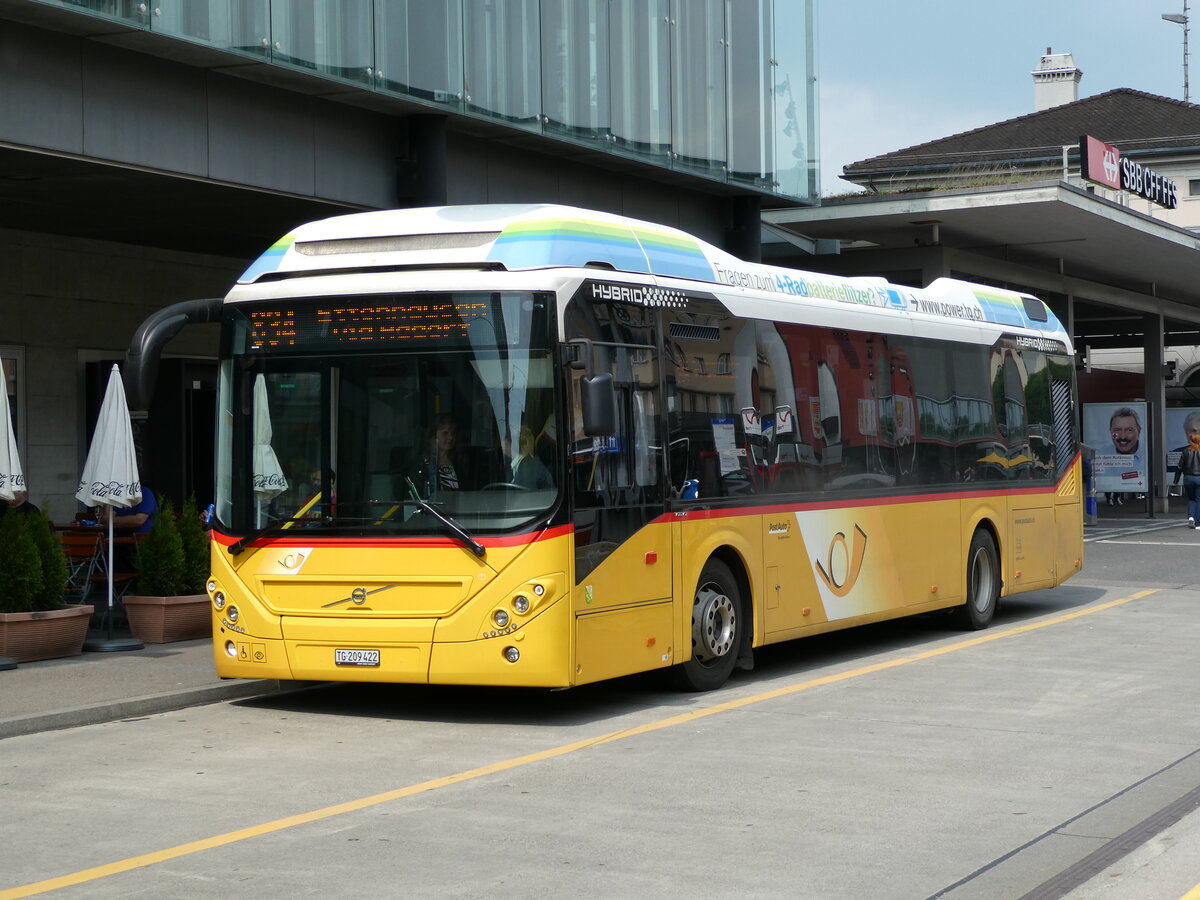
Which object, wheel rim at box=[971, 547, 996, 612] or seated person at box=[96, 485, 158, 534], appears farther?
wheel rim at box=[971, 547, 996, 612]

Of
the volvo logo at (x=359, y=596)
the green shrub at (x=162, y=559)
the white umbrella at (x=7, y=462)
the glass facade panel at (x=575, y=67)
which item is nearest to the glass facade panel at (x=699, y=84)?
the glass facade panel at (x=575, y=67)

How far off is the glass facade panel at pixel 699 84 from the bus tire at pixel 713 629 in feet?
33.6

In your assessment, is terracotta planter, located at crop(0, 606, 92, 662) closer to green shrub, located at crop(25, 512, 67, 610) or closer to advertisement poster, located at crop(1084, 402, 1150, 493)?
green shrub, located at crop(25, 512, 67, 610)

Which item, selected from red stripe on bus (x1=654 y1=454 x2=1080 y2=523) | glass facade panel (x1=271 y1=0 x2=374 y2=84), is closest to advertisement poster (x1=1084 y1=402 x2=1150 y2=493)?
red stripe on bus (x1=654 y1=454 x2=1080 y2=523)

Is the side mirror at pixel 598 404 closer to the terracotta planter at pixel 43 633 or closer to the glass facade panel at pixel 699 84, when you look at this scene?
the terracotta planter at pixel 43 633

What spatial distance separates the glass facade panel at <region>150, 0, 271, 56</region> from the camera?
44.4ft

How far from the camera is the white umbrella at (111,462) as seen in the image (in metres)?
13.2

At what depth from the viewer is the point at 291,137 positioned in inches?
617

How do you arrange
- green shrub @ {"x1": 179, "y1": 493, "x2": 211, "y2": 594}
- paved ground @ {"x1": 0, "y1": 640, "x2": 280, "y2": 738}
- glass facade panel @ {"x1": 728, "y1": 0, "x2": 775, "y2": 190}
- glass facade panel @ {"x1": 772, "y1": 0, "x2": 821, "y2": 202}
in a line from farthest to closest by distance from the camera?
glass facade panel @ {"x1": 772, "y1": 0, "x2": 821, "y2": 202} < glass facade panel @ {"x1": 728, "y1": 0, "x2": 775, "y2": 190} < green shrub @ {"x1": 179, "y1": 493, "x2": 211, "y2": 594} < paved ground @ {"x1": 0, "y1": 640, "x2": 280, "y2": 738}

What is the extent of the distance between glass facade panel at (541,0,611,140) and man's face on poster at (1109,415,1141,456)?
2027 centimetres

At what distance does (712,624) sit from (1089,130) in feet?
221

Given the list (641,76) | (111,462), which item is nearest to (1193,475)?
(641,76)

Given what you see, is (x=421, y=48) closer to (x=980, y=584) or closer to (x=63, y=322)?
(x=63, y=322)

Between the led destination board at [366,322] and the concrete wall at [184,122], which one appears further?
the concrete wall at [184,122]
